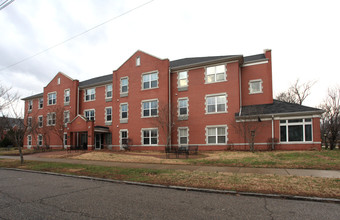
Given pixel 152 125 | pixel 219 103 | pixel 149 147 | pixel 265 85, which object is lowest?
pixel 149 147

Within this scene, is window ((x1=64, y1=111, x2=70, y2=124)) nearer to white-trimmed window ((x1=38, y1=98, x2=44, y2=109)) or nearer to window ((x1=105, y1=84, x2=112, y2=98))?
white-trimmed window ((x1=38, y1=98, x2=44, y2=109))

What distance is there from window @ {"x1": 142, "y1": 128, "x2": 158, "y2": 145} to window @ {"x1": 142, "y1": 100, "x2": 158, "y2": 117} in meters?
1.86

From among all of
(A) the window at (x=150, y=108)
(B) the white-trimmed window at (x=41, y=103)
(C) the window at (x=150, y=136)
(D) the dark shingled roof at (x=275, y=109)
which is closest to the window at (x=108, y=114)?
(A) the window at (x=150, y=108)

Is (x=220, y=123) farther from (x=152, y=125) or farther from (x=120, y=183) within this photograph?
(x=120, y=183)

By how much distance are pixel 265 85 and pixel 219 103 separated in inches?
203

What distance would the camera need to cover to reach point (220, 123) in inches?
894

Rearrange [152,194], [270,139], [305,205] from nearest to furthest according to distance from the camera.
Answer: [305,205], [152,194], [270,139]

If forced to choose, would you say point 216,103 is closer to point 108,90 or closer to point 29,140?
point 108,90

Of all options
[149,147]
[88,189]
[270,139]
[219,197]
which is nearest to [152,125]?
[149,147]

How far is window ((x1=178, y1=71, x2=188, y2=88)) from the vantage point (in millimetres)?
25109

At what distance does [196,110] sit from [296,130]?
959 centimetres

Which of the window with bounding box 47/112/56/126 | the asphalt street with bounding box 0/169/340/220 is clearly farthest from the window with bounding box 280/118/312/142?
the window with bounding box 47/112/56/126

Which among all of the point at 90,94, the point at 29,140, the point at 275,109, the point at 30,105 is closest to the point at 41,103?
the point at 30,105

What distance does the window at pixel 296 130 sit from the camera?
63.9ft
